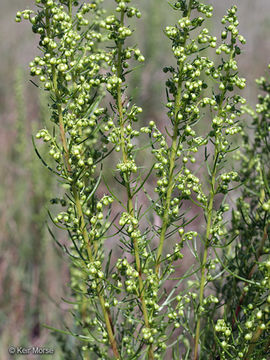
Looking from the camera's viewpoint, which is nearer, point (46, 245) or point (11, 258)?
point (46, 245)

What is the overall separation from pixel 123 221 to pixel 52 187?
115 inches

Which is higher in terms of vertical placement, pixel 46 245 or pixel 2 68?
pixel 2 68

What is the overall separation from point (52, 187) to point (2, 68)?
7.11 metres

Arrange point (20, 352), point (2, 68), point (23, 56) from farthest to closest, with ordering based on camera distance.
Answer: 1. point (23, 56)
2. point (2, 68)
3. point (20, 352)

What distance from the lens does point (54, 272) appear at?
14.9 feet

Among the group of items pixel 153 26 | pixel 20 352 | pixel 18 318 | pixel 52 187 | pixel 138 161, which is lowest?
pixel 20 352

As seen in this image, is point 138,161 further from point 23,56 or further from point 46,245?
point 23,56

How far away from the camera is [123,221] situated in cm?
135

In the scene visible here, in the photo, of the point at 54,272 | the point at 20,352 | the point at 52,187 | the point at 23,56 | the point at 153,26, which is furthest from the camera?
the point at 23,56

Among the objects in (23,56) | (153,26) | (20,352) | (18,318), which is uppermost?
(23,56)

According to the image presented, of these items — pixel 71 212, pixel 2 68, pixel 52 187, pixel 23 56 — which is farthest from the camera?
pixel 23 56

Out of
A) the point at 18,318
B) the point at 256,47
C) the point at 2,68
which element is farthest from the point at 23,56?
the point at 18,318

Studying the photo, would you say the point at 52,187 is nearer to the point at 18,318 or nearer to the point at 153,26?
the point at 18,318

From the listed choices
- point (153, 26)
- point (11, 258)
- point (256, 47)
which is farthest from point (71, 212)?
point (256, 47)
